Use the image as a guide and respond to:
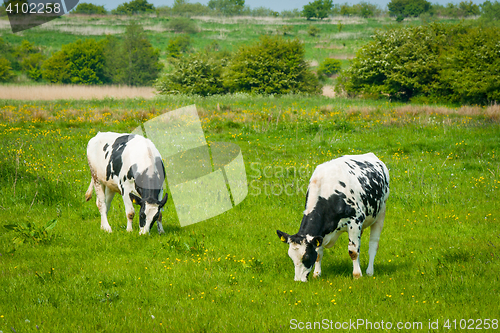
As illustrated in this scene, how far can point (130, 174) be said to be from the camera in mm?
10062

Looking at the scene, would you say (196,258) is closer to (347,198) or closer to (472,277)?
(347,198)

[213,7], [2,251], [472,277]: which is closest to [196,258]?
[2,251]

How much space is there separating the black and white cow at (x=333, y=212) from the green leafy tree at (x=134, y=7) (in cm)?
Result: 13606

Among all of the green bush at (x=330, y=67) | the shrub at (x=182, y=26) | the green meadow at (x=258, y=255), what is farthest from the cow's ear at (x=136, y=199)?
the shrub at (x=182, y=26)

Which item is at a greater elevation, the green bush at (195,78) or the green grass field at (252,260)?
the green bush at (195,78)

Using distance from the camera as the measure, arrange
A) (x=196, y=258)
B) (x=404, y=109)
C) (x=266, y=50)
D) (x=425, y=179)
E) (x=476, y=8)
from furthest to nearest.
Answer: (x=476, y=8), (x=266, y=50), (x=404, y=109), (x=425, y=179), (x=196, y=258)

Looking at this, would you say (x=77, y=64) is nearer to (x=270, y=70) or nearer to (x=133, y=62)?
(x=133, y=62)

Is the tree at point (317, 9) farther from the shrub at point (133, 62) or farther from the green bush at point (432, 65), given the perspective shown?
the green bush at point (432, 65)

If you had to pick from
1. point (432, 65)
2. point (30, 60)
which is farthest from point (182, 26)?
point (432, 65)

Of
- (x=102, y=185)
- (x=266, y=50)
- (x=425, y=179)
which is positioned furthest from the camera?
(x=266, y=50)

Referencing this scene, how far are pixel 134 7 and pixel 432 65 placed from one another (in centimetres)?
11236

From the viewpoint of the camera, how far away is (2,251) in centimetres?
895

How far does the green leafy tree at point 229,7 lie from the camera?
144 metres

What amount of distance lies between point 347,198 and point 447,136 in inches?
618
